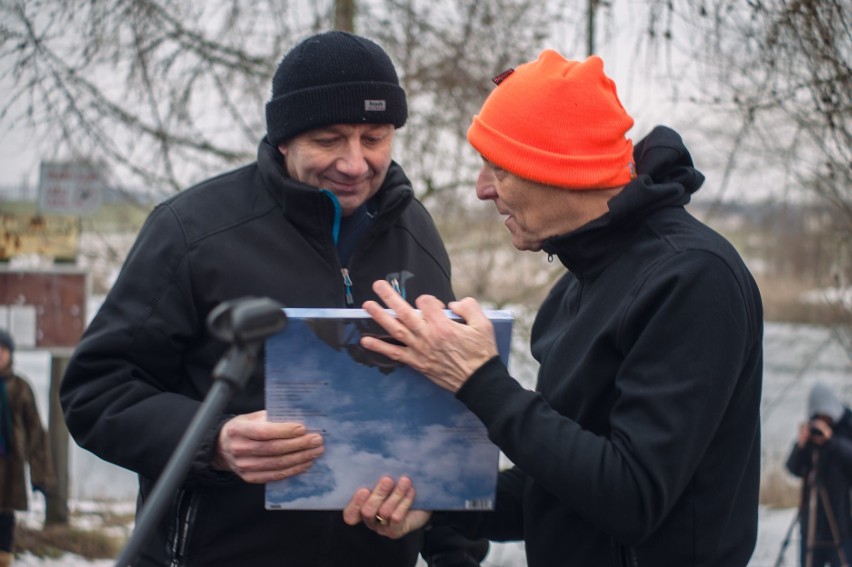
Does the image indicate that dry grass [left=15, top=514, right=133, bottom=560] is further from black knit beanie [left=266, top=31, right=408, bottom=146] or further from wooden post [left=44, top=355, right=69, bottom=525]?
black knit beanie [left=266, top=31, right=408, bottom=146]

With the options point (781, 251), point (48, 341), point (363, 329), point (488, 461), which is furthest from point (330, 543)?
point (781, 251)

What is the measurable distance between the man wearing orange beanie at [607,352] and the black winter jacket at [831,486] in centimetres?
579

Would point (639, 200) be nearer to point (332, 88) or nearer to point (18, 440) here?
point (332, 88)

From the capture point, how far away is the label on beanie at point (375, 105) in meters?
2.35

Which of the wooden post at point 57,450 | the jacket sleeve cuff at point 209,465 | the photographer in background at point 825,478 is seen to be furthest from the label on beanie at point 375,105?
the wooden post at point 57,450

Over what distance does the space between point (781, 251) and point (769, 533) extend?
7121 mm

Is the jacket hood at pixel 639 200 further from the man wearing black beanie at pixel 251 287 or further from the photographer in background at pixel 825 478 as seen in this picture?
the photographer in background at pixel 825 478

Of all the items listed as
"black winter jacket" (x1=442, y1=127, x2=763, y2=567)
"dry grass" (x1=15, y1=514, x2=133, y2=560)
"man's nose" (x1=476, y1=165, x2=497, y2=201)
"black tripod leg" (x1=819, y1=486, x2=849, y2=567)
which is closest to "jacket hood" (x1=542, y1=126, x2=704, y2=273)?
"black winter jacket" (x1=442, y1=127, x2=763, y2=567)

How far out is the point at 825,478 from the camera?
7.31 metres

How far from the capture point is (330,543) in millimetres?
2297

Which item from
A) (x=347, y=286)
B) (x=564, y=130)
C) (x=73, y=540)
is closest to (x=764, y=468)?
(x=73, y=540)

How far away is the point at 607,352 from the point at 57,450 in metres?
7.12

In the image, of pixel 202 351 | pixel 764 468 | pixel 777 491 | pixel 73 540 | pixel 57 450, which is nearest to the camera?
pixel 202 351

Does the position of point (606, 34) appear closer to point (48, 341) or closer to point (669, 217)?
point (669, 217)
